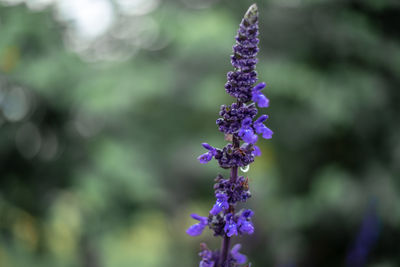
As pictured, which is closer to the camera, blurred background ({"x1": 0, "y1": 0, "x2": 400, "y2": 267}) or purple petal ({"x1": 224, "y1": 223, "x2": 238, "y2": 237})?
purple petal ({"x1": 224, "y1": 223, "x2": 238, "y2": 237})

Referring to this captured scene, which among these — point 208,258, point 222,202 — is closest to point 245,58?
point 222,202

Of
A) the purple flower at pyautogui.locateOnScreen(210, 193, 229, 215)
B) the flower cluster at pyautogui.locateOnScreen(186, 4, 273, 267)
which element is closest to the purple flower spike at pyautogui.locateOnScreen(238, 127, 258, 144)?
the flower cluster at pyautogui.locateOnScreen(186, 4, 273, 267)

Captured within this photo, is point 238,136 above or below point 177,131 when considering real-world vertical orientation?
below

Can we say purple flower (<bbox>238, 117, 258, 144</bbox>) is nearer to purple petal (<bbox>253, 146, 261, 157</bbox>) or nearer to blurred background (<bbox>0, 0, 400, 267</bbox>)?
purple petal (<bbox>253, 146, 261, 157</bbox>)

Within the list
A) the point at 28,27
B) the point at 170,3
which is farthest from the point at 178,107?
the point at 28,27

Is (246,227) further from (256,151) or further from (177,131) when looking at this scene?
(177,131)
